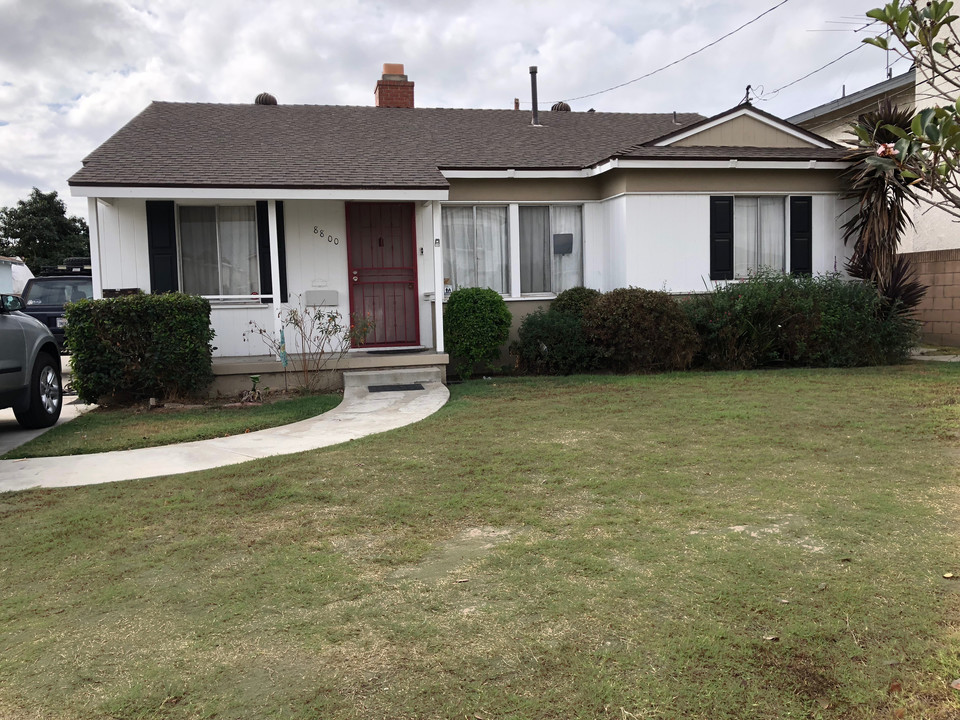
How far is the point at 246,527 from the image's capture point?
5062mm

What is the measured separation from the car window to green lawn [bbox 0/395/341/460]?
6877 millimetres

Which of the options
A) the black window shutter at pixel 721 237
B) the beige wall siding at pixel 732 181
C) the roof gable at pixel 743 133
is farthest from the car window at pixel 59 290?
the black window shutter at pixel 721 237

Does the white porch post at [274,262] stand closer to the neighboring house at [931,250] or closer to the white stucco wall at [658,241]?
the white stucco wall at [658,241]

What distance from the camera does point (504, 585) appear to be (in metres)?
3.98

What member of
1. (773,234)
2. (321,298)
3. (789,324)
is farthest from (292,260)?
(773,234)

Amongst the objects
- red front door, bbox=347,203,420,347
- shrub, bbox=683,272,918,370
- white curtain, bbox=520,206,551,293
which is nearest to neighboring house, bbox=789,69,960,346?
shrub, bbox=683,272,918,370

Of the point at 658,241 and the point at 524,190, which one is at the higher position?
the point at 524,190

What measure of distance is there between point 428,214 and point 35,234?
132 ft

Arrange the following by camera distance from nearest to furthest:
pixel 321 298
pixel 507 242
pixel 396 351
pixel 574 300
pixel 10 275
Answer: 1. pixel 321 298
2. pixel 396 351
3. pixel 574 300
4. pixel 507 242
5. pixel 10 275

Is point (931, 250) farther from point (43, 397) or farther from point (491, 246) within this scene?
point (43, 397)

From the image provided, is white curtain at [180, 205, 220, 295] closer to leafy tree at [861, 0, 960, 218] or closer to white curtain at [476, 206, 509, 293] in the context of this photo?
white curtain at [476, 206, 509, 293]

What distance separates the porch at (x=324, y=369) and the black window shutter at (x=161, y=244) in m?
1.47

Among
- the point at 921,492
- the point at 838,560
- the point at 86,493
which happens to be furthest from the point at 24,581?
the point at 921,492

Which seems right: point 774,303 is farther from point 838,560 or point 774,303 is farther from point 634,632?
point 634,632
